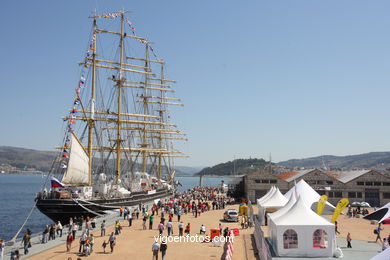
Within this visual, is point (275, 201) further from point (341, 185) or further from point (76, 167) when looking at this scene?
point (341, 185)

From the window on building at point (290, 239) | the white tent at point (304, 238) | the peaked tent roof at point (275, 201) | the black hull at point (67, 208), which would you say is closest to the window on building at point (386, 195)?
the peaked tent roof at point (275, 201)

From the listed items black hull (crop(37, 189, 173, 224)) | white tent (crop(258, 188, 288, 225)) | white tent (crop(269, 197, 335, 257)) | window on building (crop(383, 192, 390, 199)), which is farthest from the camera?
window on building (crop(383, 192, 390, 199))

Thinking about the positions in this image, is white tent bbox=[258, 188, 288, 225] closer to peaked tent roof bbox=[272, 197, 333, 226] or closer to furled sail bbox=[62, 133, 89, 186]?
peaked tent roof bbox=[272, 197, 333, 226]

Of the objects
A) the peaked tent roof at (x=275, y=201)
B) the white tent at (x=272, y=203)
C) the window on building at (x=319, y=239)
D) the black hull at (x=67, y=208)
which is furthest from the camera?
the black hull at (x=67, y=208)

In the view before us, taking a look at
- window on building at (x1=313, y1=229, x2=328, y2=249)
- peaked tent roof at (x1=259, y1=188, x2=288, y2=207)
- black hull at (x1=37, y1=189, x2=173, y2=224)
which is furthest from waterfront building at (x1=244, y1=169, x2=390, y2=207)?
window on building at (x1=313, y1=229, x2=328, y2=249)

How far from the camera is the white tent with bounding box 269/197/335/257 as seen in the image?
20.3m

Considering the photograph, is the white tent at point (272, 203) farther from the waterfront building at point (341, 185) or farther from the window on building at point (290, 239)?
the waterfront building at point (341, 185)

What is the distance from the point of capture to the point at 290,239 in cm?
2059

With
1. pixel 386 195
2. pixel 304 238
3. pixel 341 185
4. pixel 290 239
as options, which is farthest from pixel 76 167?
pixel 386 195

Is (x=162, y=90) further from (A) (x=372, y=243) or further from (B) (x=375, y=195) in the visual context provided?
(A) (x=372, y=243)

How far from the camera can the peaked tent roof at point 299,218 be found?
66.9ft

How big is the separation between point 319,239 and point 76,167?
31.4 m

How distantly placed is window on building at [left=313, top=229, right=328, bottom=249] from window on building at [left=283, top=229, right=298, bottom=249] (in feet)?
3.80

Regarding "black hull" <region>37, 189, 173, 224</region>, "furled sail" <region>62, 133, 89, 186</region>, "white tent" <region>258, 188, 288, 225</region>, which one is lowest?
"black hull" <region>37, 189, 173, 224</region>
